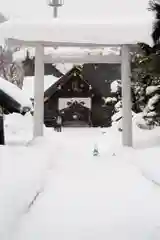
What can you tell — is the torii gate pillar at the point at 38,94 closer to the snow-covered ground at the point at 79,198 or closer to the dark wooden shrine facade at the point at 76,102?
the snow-covered ground at the point at 79,198

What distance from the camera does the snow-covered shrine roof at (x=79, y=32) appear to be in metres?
9.22

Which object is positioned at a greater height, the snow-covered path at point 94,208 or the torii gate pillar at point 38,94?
the torii gate pillar at point 38,94

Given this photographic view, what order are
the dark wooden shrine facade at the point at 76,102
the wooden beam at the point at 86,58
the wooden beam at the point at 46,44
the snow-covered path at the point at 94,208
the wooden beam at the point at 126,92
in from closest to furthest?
1. the snow-covered path at the point at 94,208
2. the wooden beam at the point at 46,44
3. the wooden beam at the point at 126,92
4. the wooden beam at the point at 86,58
5. the dark wooden shrine facade at the point at 76,102

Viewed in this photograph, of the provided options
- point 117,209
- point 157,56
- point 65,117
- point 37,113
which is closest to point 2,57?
point 37,113

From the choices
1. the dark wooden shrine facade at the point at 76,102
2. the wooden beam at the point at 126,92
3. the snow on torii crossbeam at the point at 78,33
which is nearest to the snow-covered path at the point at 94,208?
Answer: the wooden beam at the point at 126,92

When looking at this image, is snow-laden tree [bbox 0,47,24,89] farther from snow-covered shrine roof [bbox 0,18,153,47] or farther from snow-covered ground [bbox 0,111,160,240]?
snow-covered ground [bbox 0,111,160,240]

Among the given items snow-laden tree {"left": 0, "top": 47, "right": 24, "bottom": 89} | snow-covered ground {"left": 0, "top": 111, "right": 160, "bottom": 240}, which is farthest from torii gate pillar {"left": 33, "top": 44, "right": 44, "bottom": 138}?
snow-laden tree {"left": 0, "top": 47, "right": 24, "bottom": 89}

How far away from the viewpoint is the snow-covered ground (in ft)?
11.0

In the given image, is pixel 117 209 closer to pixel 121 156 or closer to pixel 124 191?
pixel 124 191

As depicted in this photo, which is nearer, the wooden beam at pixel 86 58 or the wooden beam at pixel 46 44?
the wooden beam at pixel 46 44

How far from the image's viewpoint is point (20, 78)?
863 inches

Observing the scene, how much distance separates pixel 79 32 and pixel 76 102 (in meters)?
17.3

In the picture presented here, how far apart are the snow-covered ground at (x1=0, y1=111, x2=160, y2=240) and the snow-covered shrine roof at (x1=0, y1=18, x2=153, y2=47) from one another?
111 inches

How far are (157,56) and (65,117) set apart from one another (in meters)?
17.3
